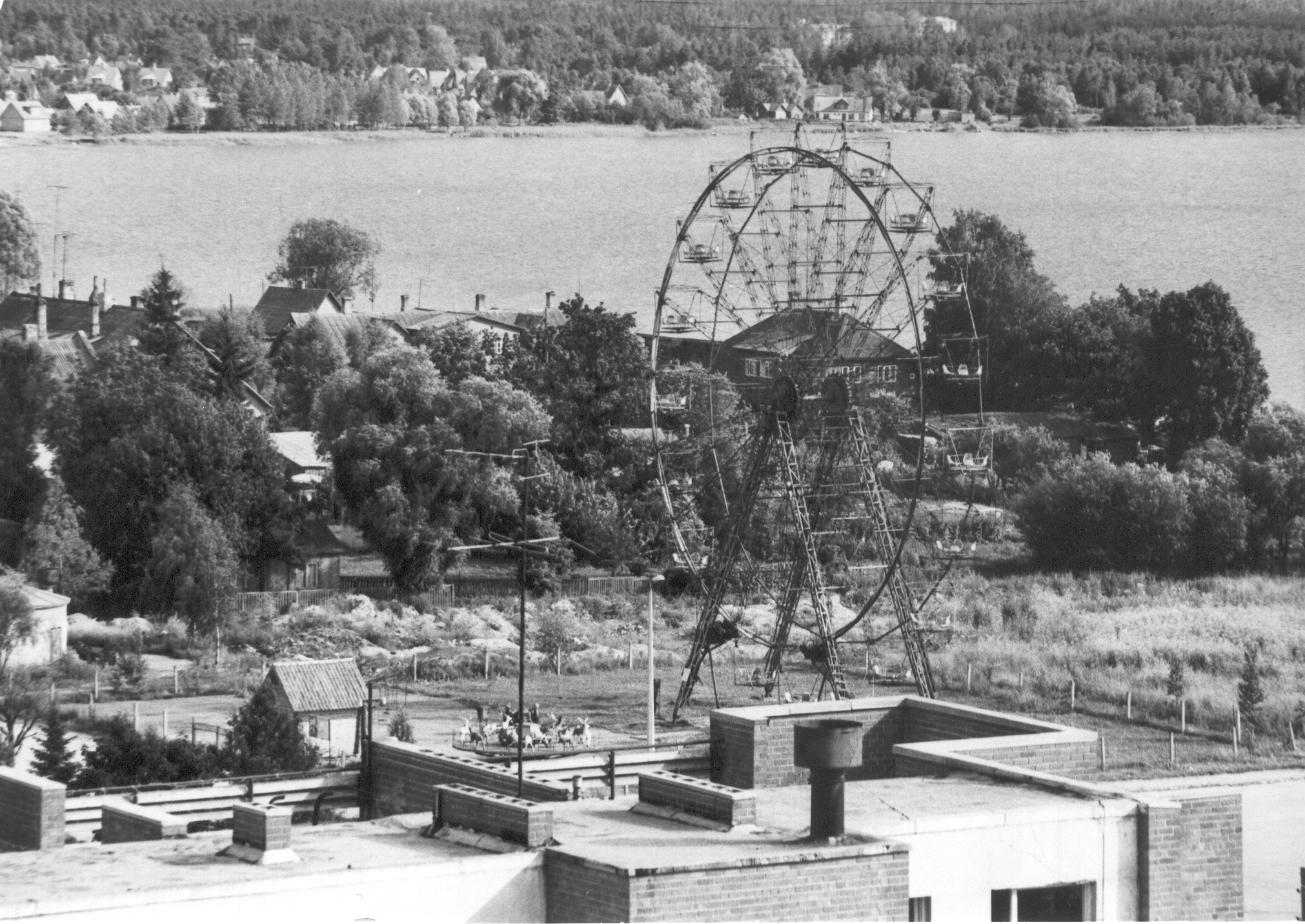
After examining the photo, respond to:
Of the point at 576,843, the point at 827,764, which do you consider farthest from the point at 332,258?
the point at 827,764

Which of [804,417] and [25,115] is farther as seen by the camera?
[25,115]

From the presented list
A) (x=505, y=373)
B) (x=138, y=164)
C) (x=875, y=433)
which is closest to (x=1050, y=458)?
(x=505, y=373)

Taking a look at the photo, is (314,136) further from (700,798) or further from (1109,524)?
(700,798)

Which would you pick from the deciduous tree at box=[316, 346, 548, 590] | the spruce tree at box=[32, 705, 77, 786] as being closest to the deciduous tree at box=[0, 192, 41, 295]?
the deciduous tree at box=[316, 346, 548, 590]

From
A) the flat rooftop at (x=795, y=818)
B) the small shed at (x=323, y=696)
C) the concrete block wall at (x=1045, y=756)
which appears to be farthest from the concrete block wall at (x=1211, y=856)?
the small shed at (x=323, y=696)

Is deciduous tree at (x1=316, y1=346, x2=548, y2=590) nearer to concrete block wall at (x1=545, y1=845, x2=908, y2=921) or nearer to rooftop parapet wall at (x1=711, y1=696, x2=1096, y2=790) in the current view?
rooftop parapet wall at (x1=711, y1=696, x2=1096, y2=790)

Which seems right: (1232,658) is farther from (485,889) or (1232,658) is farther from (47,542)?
(485,889)
